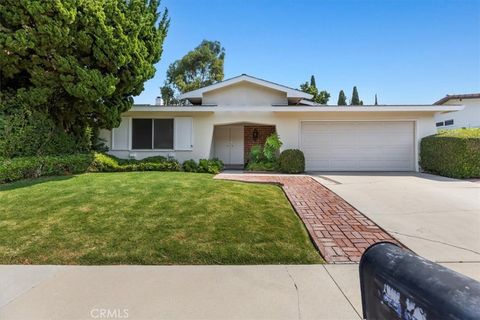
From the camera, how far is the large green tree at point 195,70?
110 feet

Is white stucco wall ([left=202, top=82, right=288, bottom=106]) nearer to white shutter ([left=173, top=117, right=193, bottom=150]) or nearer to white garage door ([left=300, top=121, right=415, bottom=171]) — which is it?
white garage door ([left=300, top=121, right=415, bottom=171])

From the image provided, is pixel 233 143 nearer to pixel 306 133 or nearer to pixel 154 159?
pixel 306 133

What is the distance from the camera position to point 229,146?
675 inches

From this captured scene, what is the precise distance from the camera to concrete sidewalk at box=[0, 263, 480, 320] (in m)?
2.65

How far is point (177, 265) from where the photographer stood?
368cm

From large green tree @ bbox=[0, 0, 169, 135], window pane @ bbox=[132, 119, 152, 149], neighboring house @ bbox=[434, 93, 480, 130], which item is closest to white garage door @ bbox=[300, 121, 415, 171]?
window pane @ bbox=[132, 119, 152, 149]

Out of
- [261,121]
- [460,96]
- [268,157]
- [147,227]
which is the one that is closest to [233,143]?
[261,121]

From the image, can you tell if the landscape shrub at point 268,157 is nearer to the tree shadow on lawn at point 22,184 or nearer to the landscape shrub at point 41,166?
the landscape shrub at point 41,166

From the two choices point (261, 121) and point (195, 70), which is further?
point (195, 70)

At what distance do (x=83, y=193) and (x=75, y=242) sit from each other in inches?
117

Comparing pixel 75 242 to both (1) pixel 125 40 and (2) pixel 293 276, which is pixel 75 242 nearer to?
(2) pixel 293 276

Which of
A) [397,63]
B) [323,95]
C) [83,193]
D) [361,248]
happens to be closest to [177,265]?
[361,248]

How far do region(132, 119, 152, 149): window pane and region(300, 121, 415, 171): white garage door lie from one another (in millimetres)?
7332

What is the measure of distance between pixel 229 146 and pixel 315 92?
725 inches
